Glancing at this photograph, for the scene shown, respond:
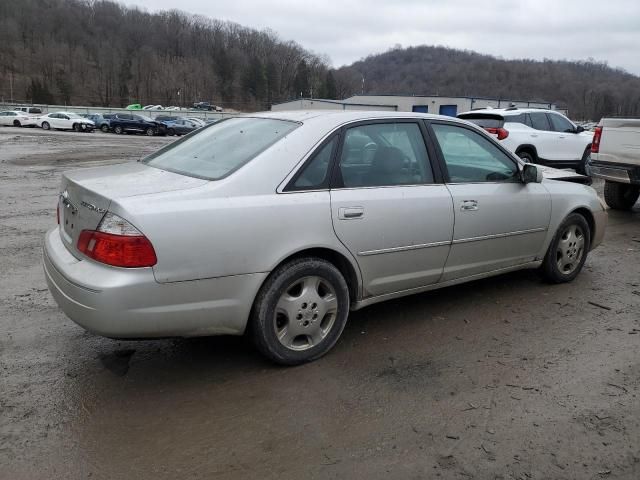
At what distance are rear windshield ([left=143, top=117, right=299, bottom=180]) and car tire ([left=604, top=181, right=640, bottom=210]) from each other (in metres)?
7.79

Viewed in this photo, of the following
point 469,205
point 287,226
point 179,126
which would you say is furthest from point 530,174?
point 179,126

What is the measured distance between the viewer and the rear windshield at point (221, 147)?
3512 millimetres

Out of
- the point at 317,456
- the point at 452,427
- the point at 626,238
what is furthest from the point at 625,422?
the point at 626,238

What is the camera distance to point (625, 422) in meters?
2.99

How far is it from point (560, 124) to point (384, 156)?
10.8 meters

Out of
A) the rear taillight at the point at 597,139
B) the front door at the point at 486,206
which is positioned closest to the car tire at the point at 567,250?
the front door at the point at 486,206

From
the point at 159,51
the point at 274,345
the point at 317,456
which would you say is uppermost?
the point at 159,51

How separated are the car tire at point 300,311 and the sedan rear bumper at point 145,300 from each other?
0.10 meters

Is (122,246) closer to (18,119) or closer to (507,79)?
(18,119)

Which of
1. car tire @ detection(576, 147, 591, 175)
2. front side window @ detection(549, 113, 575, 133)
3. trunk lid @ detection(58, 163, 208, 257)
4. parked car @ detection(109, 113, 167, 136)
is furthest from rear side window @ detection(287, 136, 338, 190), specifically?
parked car @ detection(109, 113, 167, 136)

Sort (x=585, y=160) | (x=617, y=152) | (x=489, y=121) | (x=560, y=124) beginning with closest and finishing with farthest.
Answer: (x=617, y=152), (x=489, y=121), (x=560, y=124), (x=585, y=160)

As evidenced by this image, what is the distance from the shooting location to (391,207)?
12.3 feet

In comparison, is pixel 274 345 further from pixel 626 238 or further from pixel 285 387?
pixel 626 238

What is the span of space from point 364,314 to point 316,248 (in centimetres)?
120
